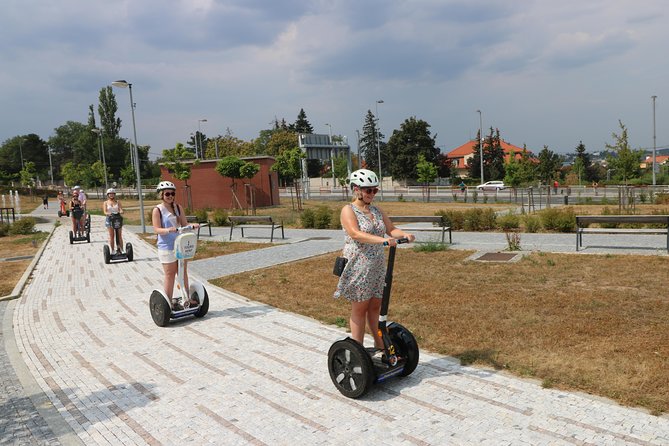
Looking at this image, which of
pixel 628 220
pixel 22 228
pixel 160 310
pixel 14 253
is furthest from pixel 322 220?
pixel 22 228

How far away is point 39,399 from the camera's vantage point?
4828mm

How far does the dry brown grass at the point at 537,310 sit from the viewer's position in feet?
15.6

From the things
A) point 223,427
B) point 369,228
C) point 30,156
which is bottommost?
point 223,427

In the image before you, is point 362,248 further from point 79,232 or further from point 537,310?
point 79,232

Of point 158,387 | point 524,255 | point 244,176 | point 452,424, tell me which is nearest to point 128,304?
point 158,387

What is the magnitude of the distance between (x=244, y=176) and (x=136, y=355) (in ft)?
87.3

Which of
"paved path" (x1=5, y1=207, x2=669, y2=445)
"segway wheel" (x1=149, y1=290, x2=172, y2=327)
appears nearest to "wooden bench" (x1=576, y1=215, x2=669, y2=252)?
"paved path" (x1=5, y1=207, x2=669, y2=445)

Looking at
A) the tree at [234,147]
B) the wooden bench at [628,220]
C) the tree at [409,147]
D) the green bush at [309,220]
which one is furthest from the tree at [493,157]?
the wooden bench at [628,220]

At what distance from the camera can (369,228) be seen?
4.48 metres

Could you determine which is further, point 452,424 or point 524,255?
point 524,255

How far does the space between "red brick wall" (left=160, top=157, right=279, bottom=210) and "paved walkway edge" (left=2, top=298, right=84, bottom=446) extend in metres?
27.4

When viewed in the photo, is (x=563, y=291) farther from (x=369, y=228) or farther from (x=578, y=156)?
(x=578, y=156)

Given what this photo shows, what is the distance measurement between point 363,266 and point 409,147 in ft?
208

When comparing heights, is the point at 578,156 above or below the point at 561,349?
above
